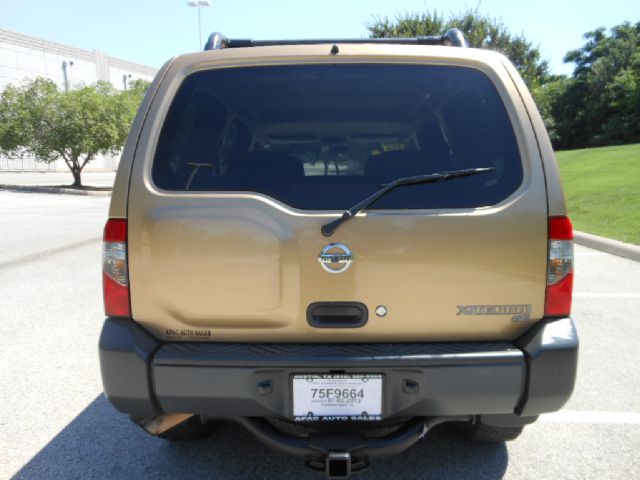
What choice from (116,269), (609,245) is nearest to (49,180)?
(609,245)

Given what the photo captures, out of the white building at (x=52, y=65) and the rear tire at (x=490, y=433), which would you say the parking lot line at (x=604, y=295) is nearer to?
the rear tire at (x=490, y=433)

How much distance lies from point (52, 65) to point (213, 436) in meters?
49.9

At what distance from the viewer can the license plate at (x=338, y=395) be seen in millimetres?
1878

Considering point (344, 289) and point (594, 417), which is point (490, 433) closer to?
point (594, 417)

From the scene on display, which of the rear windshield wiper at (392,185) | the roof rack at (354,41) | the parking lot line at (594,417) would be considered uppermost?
the roof rack at (354,41)

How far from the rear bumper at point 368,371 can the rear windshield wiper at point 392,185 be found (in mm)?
455

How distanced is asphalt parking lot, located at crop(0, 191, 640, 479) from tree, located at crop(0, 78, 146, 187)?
61.3 feet

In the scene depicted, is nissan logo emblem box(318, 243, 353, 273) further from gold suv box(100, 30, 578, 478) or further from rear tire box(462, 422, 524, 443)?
rear tire box(462, 422, 524, 443)

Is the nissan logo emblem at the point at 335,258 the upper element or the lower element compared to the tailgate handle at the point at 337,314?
upper

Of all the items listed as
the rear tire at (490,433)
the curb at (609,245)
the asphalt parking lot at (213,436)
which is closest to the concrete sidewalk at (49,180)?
the curb at (609,245)

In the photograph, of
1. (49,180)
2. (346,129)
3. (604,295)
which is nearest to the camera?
(346,129)

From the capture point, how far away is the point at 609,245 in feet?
27.3

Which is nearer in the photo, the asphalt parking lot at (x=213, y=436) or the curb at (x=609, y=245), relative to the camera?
the asphalt parking lot at (x=213, y=436)

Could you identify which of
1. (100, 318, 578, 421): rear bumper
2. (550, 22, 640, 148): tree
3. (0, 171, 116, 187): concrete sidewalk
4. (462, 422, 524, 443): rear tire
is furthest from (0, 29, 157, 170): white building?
(550, 22, 640, 148): tree
